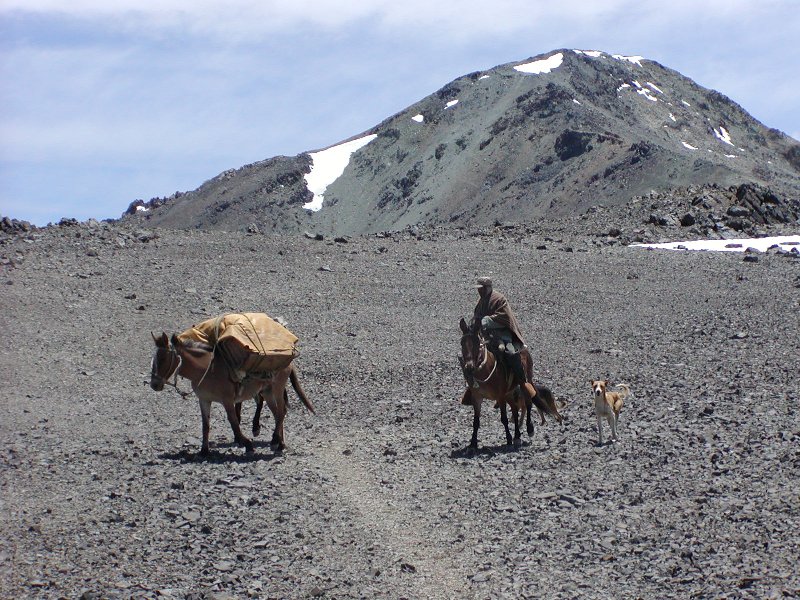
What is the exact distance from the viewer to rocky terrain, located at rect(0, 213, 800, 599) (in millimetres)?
10766

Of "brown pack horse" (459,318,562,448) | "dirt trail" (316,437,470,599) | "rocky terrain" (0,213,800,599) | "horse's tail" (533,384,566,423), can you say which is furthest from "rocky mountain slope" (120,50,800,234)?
"dirt trail" (316,437,470,599)

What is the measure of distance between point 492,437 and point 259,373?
12.4 ft

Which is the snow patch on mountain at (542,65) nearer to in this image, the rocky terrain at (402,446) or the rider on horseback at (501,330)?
the rocky terrain at (402,446)

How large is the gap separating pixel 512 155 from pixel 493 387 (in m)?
68.5

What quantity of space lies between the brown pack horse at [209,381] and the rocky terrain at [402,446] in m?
0.52

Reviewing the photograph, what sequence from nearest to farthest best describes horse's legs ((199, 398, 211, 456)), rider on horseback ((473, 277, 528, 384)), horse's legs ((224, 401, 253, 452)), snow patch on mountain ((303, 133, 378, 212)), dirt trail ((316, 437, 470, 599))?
dirt trail ((316, 437, 470, 599)) → horse's legs ((199, 398, 211, 456)) → horse's legs ((224, 401, 253, 452)) → rider on horseback ((473, 277, 528, 384)) → snow patch on mountain ((303, 133, 378, 212))

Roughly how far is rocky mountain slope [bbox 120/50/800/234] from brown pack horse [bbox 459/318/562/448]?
4824 centimetres

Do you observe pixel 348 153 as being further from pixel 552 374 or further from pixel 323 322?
pixel 552 374

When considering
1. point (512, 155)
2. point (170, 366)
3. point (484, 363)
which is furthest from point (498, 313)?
point (512, 155)

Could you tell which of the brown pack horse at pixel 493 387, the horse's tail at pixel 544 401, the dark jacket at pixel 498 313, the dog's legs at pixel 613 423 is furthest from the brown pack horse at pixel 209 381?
the dog's legs at pixel 613 423

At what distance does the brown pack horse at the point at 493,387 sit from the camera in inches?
608

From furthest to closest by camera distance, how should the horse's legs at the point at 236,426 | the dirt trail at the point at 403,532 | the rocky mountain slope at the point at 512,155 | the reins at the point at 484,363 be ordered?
the rocky mountain slope at the point at 512,155 → the horse's legs at the point at 236,426 → the reins at the point at 484,363 → the dirt trail at the point at 403,532

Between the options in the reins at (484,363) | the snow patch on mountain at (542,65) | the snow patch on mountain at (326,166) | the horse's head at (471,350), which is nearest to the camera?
the horse's head at (471,350)

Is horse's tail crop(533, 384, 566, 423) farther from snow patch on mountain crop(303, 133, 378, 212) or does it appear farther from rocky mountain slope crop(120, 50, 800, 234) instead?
snow patch on mountain crop(303, 133, 378, 212)
